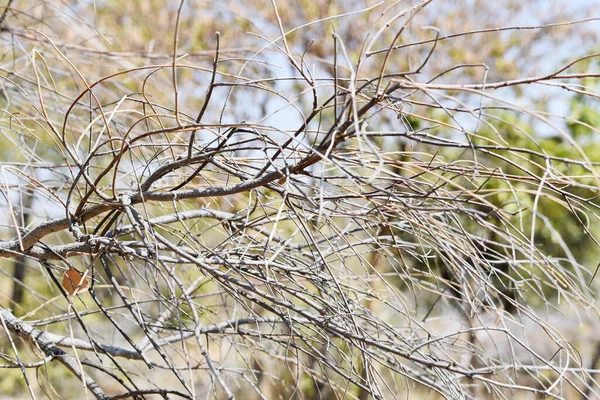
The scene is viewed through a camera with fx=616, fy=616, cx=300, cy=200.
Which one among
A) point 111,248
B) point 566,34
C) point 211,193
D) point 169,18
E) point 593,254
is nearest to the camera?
point 211,193

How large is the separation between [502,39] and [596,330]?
221 cm

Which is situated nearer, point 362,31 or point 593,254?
point 593,254

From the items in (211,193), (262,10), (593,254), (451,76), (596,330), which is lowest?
(596,330)

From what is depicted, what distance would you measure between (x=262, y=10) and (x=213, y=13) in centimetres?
37

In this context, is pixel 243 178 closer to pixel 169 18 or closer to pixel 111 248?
pixel 111 248

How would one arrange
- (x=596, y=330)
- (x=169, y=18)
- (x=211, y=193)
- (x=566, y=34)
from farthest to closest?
(x=566, y=34), (x=169, y=18), (x=596, y=330), (x=211, y=193)

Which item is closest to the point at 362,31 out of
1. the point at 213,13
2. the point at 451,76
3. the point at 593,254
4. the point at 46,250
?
the point at 451,76

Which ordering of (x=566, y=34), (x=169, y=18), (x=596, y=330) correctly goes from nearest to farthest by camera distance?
1. (x=596, y=330)
2. (x=169, y=18)
3. (x=566, y=34)

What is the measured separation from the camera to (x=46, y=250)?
998mm

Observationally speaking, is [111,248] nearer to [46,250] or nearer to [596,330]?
[46,250]

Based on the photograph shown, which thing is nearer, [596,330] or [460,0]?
[596,330]

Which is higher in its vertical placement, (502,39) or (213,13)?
(213,13)

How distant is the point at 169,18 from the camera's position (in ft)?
14.4

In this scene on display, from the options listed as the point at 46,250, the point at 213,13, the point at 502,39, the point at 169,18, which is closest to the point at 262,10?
the point at 213,13
